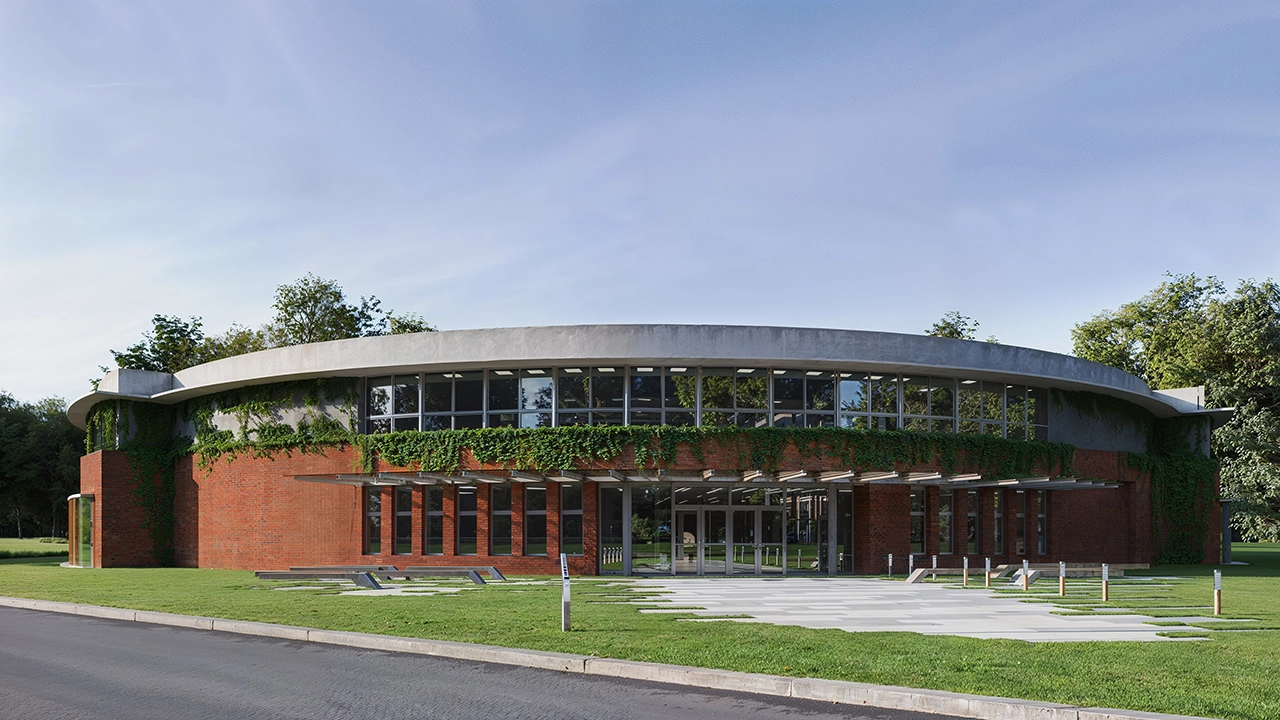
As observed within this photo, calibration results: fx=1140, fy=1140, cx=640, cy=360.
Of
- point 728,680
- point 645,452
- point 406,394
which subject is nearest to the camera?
point 728,680

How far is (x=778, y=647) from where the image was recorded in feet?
41.8

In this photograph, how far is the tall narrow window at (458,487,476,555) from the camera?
32.6 m

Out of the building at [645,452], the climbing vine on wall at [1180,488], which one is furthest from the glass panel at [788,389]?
the climbing vine on wall at [1180,488]

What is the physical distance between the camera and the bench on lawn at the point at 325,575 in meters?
24.3

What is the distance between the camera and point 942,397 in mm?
34375

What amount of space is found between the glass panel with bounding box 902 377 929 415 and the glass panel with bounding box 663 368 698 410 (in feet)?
21.5

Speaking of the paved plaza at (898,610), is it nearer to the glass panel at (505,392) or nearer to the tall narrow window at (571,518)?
the tall narrow window at (571,518)

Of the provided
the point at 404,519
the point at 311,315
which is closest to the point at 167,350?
the point at 311,315

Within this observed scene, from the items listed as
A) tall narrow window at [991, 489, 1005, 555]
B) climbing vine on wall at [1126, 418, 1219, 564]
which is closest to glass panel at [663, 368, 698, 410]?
tall narrow window at [991, 489, 1005, 555]

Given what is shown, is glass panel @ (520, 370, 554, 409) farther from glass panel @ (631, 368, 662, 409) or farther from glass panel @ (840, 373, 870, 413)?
glass panel @ (840, 373, 870, 413)

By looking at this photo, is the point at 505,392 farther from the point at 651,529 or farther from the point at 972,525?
the point at 972,525

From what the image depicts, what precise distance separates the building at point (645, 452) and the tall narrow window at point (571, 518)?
56 mm

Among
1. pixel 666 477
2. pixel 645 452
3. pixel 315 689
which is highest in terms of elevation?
pixel 645 452

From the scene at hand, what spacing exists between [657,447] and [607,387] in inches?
96.3
